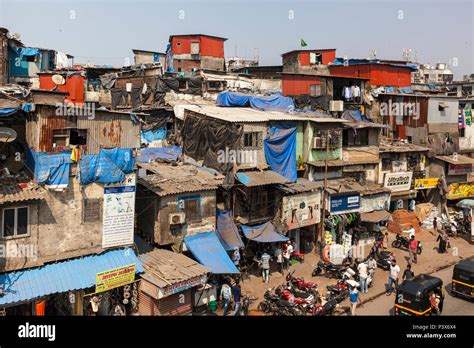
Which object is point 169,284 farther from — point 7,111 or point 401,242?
point 401,242

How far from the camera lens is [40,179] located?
1571 centimetres

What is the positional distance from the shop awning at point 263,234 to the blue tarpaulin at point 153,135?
13.8 m

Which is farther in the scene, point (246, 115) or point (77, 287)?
point (246, 115)

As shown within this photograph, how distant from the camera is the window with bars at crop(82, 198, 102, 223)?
1688 cm

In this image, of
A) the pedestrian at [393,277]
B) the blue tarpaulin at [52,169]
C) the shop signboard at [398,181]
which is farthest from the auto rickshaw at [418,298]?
the shop signboard at [398,181]

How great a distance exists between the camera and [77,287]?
15289 mm

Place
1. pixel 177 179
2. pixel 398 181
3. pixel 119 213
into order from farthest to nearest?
pixel 398 181
pixel 177 179
pixel 119 213

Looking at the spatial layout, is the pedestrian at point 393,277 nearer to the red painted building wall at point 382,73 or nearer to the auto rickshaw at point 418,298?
the auto rickshaw at point 418,298

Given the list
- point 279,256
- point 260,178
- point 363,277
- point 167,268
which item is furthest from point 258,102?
point 167,268

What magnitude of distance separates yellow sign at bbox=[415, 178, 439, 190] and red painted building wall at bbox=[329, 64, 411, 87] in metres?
12.1

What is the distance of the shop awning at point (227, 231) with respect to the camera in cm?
2227

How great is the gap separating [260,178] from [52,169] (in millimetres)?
11875

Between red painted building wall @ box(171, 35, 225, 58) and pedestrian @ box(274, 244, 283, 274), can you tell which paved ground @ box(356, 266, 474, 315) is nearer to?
pedestrian @ box(274, 244, 283, 274)
